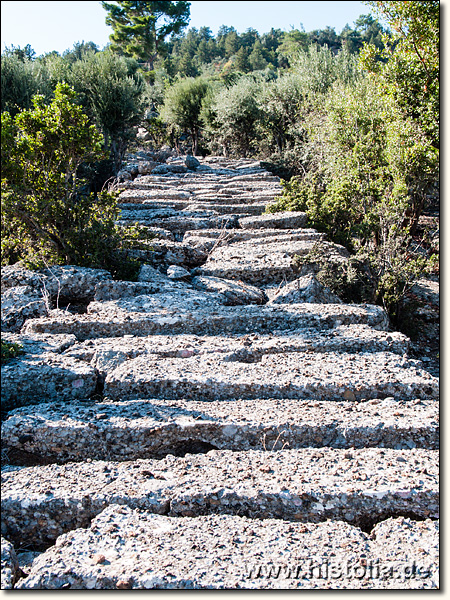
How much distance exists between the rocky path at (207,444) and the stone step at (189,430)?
14 mm

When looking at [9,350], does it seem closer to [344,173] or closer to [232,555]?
[232,555]

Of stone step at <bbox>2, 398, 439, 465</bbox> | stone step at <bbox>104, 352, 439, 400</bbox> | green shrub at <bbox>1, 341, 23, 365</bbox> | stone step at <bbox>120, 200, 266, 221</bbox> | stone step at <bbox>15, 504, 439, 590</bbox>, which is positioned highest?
stone step at <bbox>120, 200, 266, 221</bbox>

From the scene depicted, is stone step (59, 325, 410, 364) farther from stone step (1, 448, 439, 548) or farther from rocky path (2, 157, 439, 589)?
stone step (1, 448, 439, 548)

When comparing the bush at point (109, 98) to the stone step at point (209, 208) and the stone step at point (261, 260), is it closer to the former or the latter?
the stone step at point (209, 208)

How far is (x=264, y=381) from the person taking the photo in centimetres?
379

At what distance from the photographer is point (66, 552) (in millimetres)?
2352

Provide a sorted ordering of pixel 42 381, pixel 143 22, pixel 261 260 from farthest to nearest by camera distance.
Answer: pixel 143 22
pixel 261 260
pixel 42 381

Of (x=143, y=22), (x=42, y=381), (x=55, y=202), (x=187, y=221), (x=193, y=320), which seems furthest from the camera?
(x=143, y=22)

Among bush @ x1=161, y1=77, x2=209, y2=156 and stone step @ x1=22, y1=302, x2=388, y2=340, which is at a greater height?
bush @ x1=161, y1=77, x2=209, y2=156

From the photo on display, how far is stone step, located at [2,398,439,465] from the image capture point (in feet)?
10.3

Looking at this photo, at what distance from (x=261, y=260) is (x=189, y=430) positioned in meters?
4.00

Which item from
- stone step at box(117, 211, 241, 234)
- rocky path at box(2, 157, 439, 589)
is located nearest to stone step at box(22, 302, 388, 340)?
rocky path at box(2, 157, 439, 589)

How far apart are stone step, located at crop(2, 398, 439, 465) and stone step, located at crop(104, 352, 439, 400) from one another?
10.3 inches

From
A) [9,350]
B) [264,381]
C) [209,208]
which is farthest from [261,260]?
[9,350]
